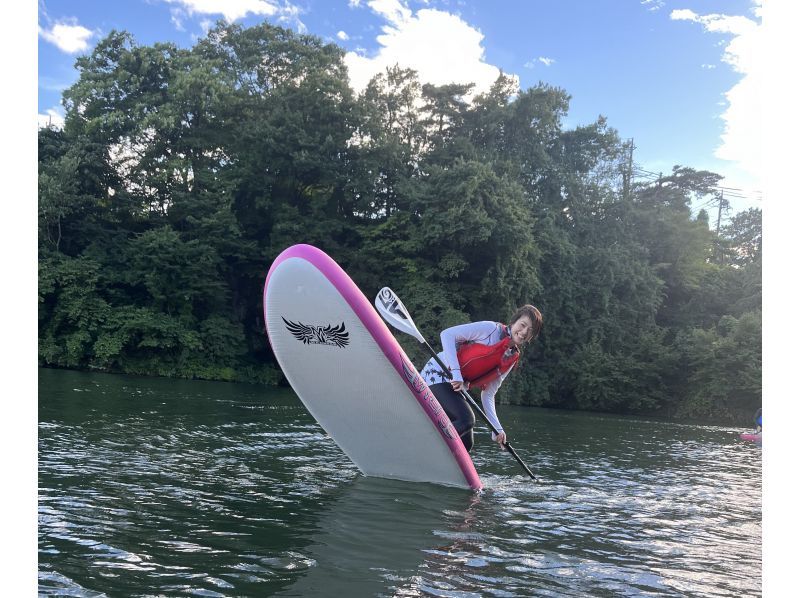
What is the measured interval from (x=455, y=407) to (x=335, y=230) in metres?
17.3

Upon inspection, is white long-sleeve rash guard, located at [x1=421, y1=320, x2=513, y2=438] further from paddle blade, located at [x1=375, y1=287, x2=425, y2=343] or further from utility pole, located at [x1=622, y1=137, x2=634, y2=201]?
utility pole, located at [x1=622, y1=137, x2=634, y2=201]

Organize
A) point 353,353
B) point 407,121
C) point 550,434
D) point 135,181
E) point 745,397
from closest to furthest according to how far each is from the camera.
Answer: point 353,353, point 550,434, point 745,397, point 135,181, point 407,121

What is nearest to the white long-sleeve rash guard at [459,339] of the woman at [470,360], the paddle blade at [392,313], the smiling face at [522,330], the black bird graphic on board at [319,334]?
the woman at [470,360]

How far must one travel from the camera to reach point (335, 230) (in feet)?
73.0

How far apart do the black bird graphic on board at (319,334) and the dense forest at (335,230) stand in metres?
14.7

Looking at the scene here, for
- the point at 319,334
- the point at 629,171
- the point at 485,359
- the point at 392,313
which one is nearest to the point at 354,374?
the point at 319,334

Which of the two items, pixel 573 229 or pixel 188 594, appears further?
pixel 573 229

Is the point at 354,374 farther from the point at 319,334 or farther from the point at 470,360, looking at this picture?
the point at 470,360

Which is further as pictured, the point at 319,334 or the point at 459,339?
the point at 459,339

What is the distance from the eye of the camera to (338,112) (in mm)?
22500

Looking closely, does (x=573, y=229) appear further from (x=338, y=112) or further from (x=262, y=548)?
(x=262, y=548)
